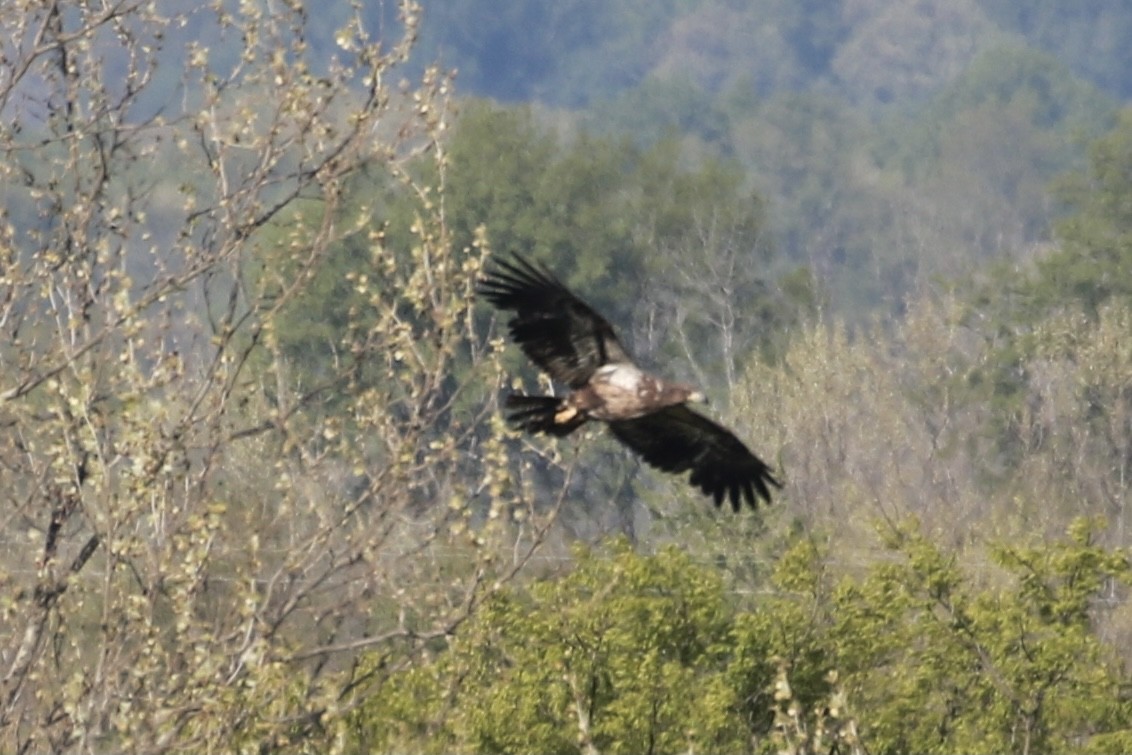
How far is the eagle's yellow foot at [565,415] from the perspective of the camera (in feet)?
45.3

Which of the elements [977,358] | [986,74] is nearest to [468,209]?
[977,358]

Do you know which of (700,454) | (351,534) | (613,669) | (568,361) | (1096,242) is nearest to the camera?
(351,534)

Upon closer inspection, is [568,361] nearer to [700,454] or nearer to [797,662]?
[700,454]

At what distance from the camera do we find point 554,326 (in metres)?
14.2

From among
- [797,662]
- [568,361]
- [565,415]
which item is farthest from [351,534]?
[797,662]

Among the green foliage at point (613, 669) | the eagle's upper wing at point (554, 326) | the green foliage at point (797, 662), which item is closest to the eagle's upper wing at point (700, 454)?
the eagle's upper wing at point (554, 326)

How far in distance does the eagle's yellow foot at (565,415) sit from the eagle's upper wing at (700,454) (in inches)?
48.9

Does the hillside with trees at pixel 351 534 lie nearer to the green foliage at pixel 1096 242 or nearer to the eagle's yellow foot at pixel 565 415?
the eagle's yellow foot at pixel 565 415

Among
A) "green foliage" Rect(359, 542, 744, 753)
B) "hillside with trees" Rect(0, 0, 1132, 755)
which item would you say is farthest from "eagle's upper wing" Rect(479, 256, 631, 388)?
"green foliage" Rect(359, 542, 744, 753)

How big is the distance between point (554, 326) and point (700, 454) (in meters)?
1.73

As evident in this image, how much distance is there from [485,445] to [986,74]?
146389mm

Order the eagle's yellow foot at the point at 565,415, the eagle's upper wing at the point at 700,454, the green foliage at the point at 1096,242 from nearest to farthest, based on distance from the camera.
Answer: the eagle's yellow foot at the point at 565,415
the eagle's upper wing at the point at 700,454
the green foliage at the point at 1096,242

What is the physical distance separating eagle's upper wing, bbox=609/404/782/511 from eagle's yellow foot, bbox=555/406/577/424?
124 centimetres

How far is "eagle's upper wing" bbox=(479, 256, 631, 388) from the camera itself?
14039 millimetres
